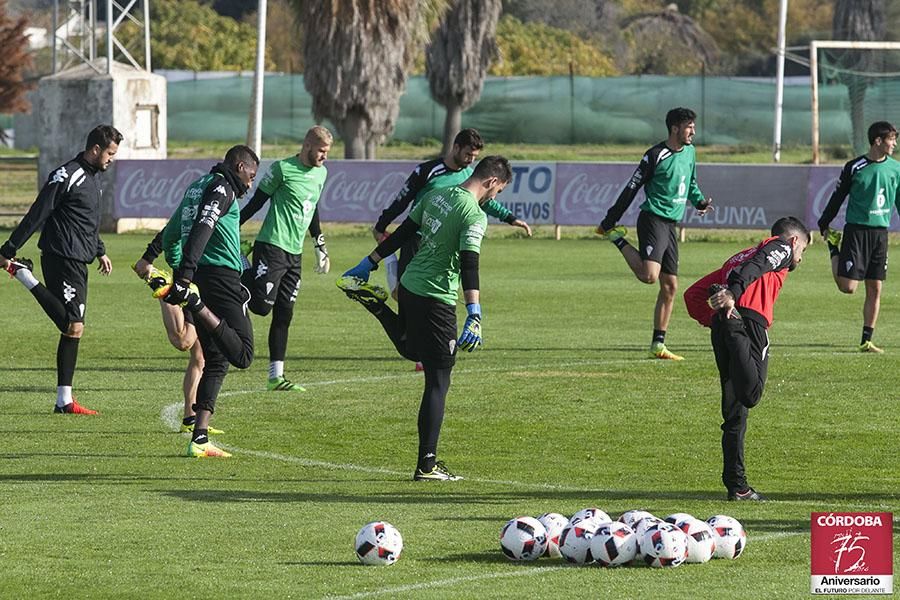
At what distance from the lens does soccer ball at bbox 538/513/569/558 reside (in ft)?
28.9

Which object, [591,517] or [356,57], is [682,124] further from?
[356,57]

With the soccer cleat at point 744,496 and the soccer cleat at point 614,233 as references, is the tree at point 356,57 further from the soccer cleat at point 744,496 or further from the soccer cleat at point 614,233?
the soccer cleat at point 744,496

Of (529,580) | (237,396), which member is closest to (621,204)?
(237,396)

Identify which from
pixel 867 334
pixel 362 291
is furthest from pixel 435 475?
pixel 867 334

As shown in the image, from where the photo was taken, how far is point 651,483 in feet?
36.1

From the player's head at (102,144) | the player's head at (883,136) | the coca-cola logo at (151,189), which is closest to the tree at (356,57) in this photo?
the coca-cola logo at (151,189)

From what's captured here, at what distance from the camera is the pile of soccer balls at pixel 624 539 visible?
862cm

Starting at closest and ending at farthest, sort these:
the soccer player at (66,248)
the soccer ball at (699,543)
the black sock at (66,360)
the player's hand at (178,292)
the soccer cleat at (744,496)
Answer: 1. the soccer ball at (699,543)
2. the soccer cleat at (744,496)
3. the player's hand at (178,292)
4. the soccer player at (66,248)
5. the black sock at (66,360)

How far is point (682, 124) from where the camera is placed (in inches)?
675

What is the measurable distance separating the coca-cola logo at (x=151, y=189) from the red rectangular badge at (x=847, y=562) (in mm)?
27765

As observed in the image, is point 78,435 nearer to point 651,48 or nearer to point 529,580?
point 529,580

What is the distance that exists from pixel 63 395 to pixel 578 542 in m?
6.60

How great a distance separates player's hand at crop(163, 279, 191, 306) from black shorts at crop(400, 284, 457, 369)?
1394 mm

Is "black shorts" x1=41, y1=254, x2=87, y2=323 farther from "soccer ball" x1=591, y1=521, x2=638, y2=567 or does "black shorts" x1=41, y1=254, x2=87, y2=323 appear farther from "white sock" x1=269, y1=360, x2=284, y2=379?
"soccer ball" x1=591, y1=521, x2=638, y2=567
